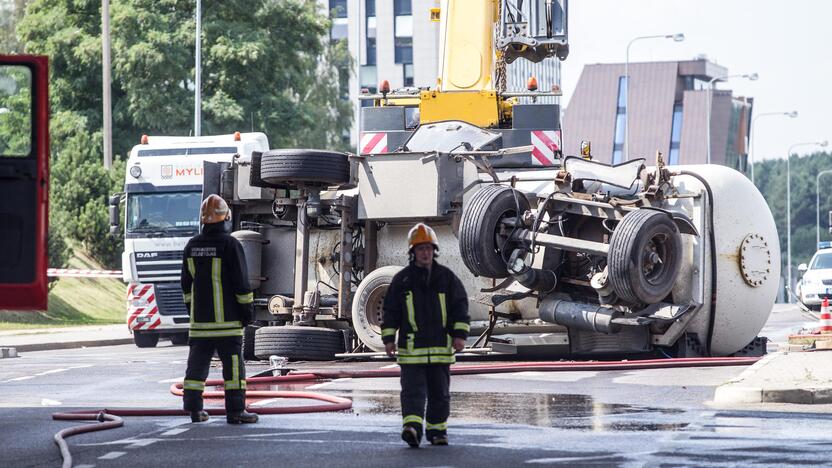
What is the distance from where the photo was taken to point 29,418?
41.8 feet

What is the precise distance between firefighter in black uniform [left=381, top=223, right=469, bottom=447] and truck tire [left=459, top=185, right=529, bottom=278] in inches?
241

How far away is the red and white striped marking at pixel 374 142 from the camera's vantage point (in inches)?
827

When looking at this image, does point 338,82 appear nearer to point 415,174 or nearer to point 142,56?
point 142,56

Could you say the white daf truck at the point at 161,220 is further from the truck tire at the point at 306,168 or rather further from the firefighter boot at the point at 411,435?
the firefighter boot at the point at 411,435

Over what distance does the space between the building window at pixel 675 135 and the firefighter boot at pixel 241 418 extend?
331 ft

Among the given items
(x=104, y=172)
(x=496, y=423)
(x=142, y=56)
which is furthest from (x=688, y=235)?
(x=142, y=56)

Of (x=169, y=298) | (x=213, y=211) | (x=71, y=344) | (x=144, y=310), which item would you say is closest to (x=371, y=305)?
(x=213, y=211)

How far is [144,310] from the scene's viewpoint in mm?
26578

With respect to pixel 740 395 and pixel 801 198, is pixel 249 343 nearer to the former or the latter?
pixel 740 395

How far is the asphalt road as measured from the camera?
9.95m

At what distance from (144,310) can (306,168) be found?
9371mm

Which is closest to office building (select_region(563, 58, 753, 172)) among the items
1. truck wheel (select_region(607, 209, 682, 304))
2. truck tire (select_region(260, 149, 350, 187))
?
truck tire (select_region(260, 149, 350, 187))

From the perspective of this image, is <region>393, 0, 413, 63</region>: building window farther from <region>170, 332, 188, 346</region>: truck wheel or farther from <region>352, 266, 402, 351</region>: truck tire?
<region>352, 266, 402, 351</region>: truck tire

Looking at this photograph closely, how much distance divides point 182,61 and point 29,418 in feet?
127
